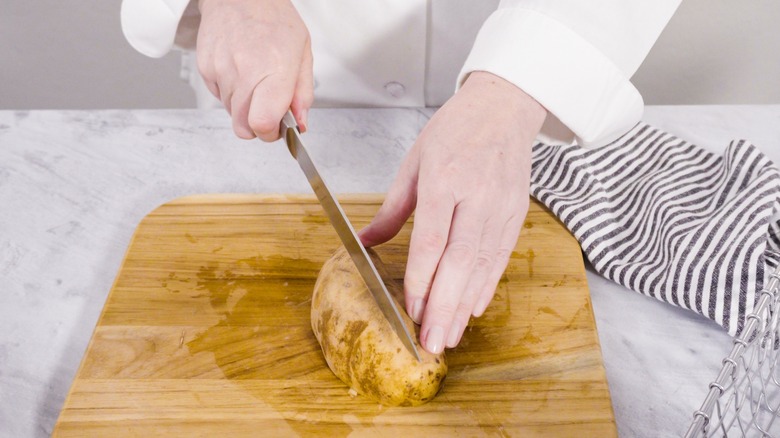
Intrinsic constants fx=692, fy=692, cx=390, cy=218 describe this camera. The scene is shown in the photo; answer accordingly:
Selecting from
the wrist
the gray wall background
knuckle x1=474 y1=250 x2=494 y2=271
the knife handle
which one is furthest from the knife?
the gray wall background

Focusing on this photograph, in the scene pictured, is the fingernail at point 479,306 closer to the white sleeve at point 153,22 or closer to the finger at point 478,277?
the finger at point 478,277

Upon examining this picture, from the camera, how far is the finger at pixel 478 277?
79 centimetres

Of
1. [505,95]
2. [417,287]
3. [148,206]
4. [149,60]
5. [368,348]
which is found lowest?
[149,60]

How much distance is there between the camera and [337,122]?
4.34 ft

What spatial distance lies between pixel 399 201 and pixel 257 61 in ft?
0.86

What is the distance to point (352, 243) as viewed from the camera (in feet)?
2.71

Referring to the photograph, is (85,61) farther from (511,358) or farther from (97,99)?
(511,358)

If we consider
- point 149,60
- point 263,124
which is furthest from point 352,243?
point 149,60

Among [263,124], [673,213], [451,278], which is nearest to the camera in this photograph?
[451,278]

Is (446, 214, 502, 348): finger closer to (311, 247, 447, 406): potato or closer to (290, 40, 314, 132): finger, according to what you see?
(311, 247, 447, 406): potato

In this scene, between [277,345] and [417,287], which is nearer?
[417,287]

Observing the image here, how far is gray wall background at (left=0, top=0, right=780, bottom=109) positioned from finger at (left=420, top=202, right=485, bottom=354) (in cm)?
137

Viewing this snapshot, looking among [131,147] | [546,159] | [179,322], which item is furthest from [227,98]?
[546,159]

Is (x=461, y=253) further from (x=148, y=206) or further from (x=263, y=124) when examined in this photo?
(x=148, y=206)
